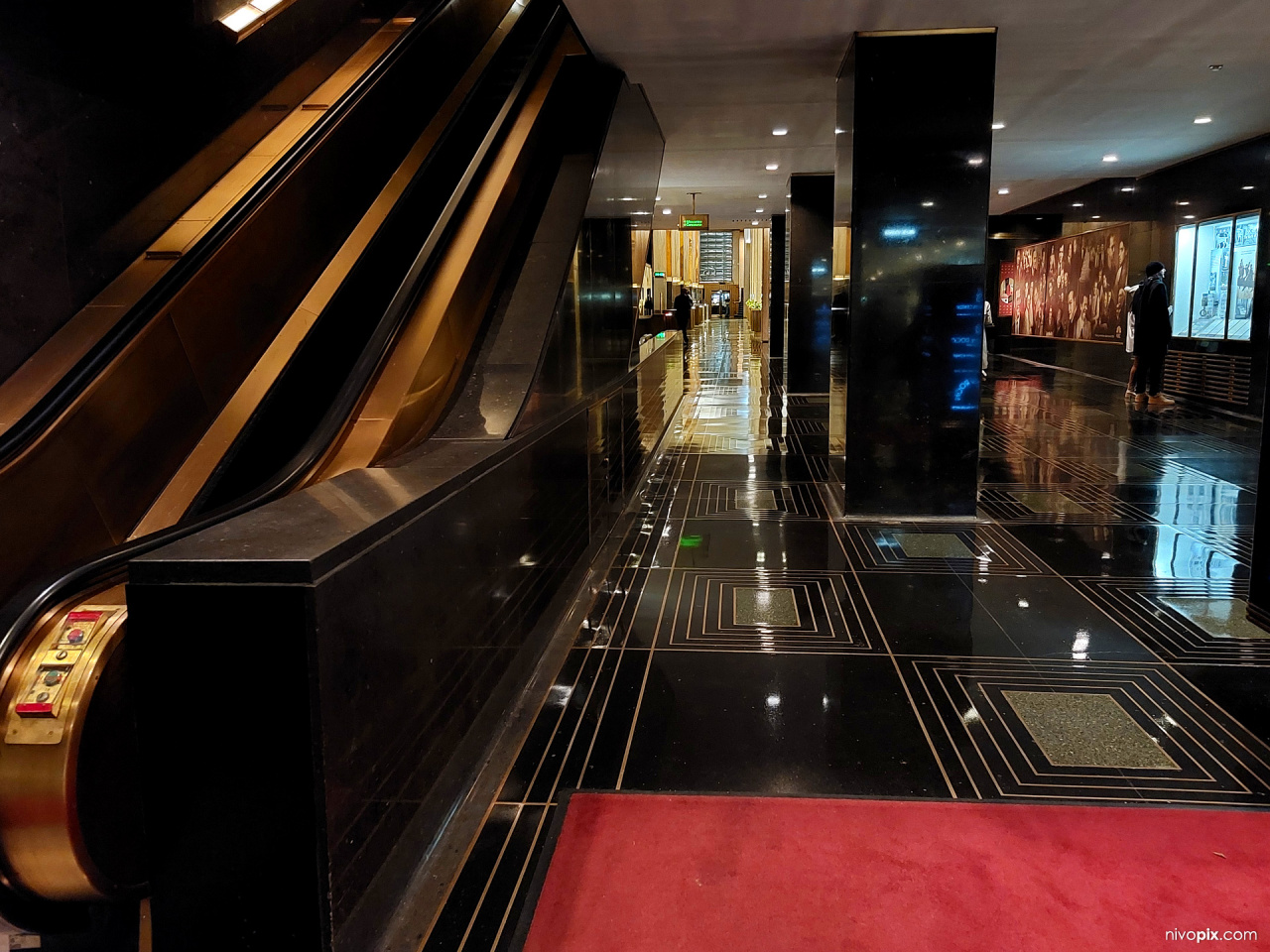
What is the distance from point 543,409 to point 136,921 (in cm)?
220

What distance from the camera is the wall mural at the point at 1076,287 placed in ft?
40.5

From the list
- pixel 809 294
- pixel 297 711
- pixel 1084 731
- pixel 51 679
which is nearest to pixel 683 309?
pixel 809 294

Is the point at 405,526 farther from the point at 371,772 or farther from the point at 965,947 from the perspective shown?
the point at 965,947

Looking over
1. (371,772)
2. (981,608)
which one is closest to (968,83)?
(981,608)

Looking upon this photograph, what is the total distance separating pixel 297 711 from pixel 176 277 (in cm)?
292

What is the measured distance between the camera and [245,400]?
3.72 m

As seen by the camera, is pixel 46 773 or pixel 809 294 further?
pixel 809 294

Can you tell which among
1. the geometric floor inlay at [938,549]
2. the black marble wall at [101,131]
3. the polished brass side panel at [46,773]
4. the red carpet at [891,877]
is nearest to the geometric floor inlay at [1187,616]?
the geometric floor inlay at [938,549]

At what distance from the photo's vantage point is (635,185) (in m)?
6.75

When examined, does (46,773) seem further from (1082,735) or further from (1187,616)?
(1187,616)

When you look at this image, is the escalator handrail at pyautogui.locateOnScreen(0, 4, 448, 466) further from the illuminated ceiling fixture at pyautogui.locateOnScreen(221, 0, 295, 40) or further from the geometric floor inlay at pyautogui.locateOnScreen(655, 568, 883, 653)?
the geometric floor inlay at pyautogui.locateOnScreen(655, 568, 883, 653)

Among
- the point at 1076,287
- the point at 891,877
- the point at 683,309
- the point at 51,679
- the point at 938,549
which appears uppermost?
the point at 683,309

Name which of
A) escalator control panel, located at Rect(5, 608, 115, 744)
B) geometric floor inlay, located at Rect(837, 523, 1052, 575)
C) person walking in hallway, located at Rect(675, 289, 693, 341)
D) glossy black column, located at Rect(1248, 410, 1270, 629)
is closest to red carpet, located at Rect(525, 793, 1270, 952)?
escalator control panel, located at Rect(5, 608, 115, 744)

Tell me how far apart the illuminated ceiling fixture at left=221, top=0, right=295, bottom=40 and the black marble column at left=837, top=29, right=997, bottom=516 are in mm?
3541
